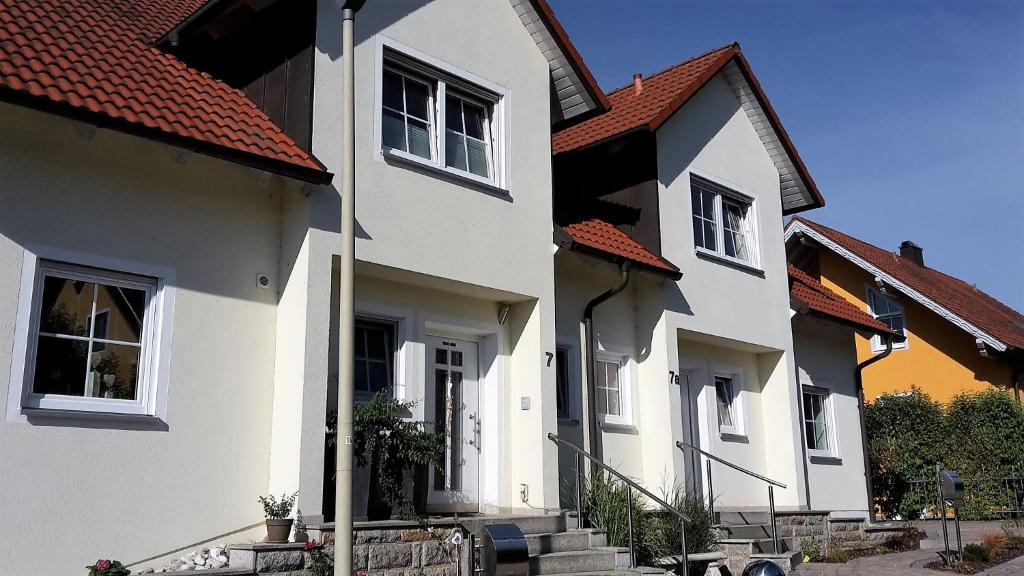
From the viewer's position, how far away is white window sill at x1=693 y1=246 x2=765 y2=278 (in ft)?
46.0

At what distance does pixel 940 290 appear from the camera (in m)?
25.5

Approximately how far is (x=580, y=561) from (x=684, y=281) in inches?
206

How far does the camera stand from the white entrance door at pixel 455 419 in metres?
10.7

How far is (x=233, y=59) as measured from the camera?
10148mm

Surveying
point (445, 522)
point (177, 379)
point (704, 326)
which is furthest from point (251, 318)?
point (704, 326)

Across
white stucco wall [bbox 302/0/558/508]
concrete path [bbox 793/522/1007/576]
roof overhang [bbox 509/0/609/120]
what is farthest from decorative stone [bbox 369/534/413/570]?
roof overhang [bbox 509/0/609/120]

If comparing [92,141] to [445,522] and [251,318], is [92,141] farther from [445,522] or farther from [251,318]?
[445,522]

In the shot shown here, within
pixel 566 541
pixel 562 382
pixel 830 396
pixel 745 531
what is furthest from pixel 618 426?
pixel 830 396

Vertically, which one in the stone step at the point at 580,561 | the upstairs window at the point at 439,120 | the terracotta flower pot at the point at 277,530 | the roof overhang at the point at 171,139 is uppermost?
the upstairs window at the point at 439,120

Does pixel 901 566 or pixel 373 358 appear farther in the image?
pixel 901 566

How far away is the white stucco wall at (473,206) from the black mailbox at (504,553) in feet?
6.59

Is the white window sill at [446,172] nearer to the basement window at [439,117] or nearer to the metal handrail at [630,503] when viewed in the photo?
the basement window at [439,117]

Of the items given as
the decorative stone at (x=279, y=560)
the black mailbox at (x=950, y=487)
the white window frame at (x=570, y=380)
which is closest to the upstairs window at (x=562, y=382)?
the white window frame at (x=570, y=380)

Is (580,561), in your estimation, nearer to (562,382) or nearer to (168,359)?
(562,382)
